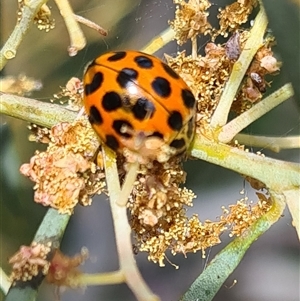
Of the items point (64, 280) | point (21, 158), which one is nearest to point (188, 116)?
point (64, 280)

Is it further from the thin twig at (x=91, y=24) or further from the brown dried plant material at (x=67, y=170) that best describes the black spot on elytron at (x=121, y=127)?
the thin twig at (x=91, y=24)

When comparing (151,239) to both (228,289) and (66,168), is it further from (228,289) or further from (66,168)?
(228,289)

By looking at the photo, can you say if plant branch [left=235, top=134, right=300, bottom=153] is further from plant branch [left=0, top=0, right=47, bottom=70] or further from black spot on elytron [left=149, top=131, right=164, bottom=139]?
plant branch [left=0, top=0, right=47, bottom=70]

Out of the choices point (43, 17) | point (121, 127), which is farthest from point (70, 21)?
point (121, 127)

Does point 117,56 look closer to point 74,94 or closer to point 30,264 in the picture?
point 74,94

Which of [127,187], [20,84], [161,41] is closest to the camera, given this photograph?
[127,187]

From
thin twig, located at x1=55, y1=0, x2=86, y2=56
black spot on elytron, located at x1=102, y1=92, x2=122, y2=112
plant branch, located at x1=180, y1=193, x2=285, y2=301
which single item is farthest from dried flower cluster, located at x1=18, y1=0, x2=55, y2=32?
plant branch, located at x1=180, y1=193, x2=285, y2=301

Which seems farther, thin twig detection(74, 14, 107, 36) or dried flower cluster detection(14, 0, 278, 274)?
thin twig detection(74, 14, 107, 36)
